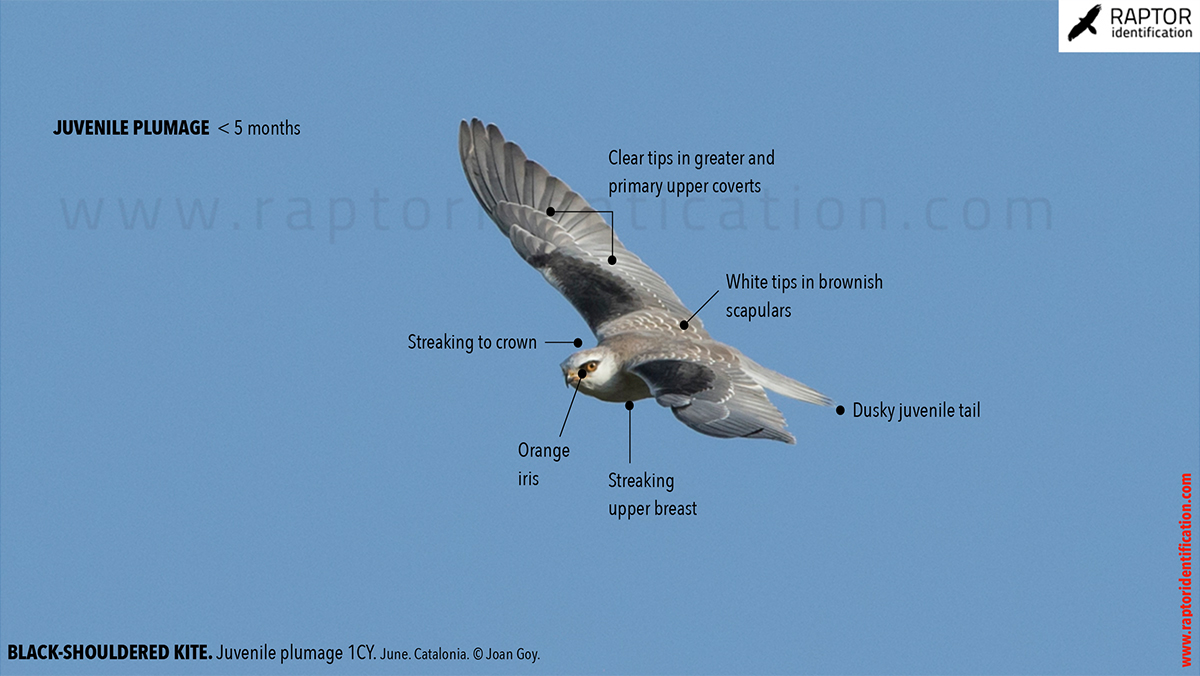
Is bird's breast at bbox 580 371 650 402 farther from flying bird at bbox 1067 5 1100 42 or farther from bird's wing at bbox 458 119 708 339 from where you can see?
flying bird at bbox 1067 5 1100 42

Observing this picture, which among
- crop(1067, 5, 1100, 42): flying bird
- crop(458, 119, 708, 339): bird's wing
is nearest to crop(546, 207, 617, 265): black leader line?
crop(458, 119, 708, 339): bird's wing

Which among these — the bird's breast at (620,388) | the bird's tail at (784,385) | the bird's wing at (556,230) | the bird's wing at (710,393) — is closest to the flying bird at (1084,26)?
the bird's tail at (784,385)

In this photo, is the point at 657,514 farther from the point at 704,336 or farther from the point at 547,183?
the point at 547,183

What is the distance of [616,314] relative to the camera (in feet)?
39.2

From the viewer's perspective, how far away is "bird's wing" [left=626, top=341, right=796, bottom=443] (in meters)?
9.54

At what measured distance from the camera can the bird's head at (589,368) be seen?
1076cm

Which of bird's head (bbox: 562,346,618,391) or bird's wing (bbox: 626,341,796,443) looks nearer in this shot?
bird's wing (bbox: 626,341,796,443)

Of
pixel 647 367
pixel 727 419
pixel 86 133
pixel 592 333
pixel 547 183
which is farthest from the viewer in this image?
pixel 547 183

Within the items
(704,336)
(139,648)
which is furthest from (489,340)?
(139,648)

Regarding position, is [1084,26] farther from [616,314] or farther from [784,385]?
[616,314]

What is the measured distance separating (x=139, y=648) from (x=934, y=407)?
20.2 feet

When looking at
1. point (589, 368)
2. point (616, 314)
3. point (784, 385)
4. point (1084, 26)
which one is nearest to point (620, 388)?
point (589, 368)

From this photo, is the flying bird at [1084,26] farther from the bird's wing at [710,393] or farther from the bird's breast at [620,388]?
the bird's breast at [620,388]

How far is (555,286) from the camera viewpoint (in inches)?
480
